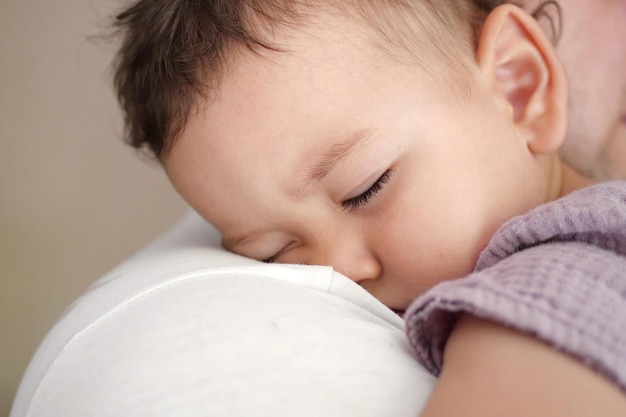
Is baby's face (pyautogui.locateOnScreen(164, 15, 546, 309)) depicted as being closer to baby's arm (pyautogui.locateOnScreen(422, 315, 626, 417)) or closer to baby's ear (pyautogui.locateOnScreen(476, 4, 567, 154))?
baby's ear (pyautogui.locateOnScreen(476, 4, 567, 154))

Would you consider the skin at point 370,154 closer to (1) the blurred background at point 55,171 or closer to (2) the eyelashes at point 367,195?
(2) the eyelashes at point 367,195

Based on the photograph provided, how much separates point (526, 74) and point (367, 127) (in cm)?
26

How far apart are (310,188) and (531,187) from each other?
0.27m

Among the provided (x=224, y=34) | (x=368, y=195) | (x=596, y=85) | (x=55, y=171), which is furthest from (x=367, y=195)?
(x=55, y=171)

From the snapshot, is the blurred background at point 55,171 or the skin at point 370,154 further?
the blurred background at point 55,171

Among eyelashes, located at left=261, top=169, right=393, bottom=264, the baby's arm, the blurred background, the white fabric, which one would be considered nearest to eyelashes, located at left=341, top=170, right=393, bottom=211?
eyelashes, located at left=261, top=169, right=393, bottom=264

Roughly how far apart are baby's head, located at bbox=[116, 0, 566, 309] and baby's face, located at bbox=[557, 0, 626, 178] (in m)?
0.16

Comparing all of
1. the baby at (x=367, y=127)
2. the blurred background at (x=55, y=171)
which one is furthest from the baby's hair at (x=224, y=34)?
the blurred background at (x=55, y=171)

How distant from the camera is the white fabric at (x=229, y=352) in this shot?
18.4 inches

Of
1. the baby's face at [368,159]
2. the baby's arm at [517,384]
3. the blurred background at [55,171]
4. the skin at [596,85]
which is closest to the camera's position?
the baby's arm at [517,384]

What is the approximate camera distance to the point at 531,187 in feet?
2.57

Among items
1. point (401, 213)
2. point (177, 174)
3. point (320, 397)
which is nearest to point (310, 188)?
point (401, 213)

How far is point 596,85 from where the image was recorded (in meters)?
0.96

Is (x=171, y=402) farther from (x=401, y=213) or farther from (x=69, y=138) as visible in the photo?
(x=69, y=138)
